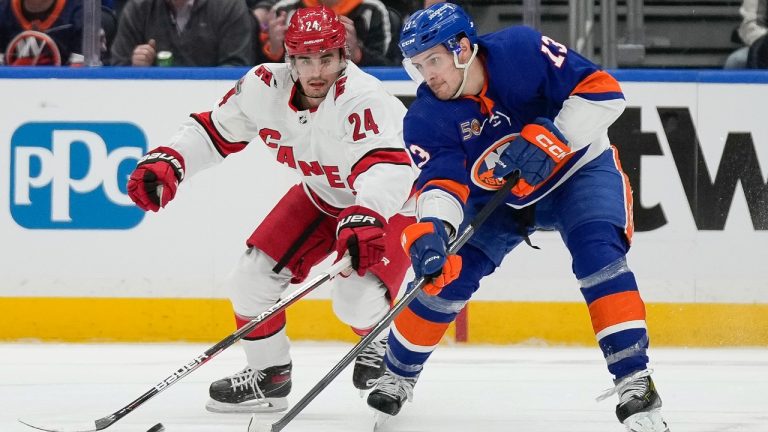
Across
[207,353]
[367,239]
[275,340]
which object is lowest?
[275,340]

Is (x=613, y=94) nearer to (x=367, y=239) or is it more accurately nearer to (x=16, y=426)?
(x=367, y=239)

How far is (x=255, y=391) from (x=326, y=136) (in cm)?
84

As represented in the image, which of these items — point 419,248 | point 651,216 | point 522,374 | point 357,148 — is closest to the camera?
point 419,248

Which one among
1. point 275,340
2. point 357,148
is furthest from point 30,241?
point 357,148

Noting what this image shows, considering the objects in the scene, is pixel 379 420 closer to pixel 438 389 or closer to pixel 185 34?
pixel 438 389

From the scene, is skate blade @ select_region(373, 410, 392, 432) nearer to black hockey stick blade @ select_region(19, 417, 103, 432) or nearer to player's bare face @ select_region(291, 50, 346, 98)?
black hockey stick blade @ select_region(19, 417, 103, 432)

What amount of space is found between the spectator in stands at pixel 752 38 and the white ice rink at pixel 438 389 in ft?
4.05

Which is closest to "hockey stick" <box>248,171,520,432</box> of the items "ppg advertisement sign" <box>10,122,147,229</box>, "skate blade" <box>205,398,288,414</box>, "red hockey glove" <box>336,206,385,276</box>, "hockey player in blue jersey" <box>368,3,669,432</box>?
"hockey player in blue jersey" <box>368,3,669,432</box>

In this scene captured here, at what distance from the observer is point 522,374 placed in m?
4.30

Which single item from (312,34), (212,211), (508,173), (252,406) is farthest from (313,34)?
(212,211)

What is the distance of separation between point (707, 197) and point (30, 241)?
292cm

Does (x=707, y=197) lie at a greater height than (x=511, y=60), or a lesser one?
lesser

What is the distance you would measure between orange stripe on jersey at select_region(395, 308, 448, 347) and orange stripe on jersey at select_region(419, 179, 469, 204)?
0.40m

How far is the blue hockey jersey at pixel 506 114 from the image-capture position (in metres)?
3.04
